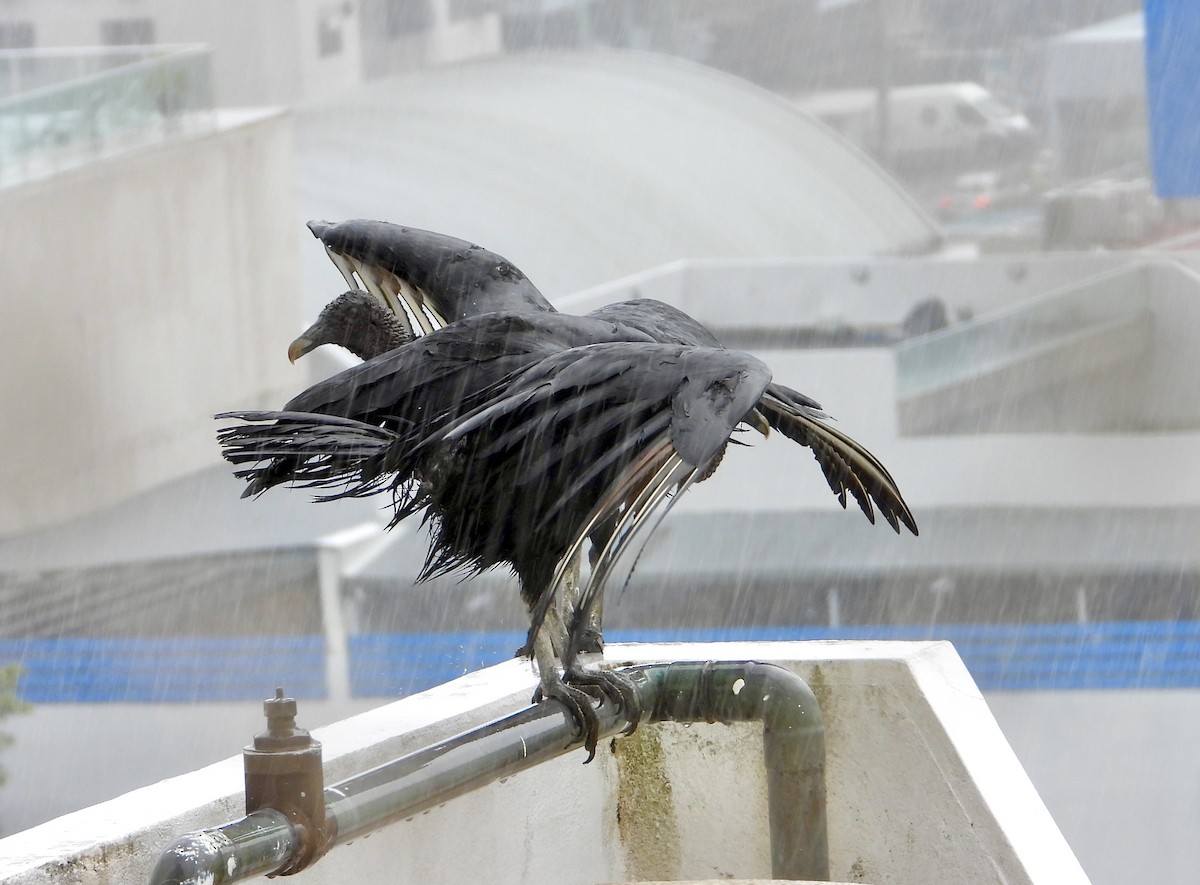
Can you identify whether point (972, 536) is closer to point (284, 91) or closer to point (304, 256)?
point (304, 256)

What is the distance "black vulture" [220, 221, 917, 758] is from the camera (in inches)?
45.2

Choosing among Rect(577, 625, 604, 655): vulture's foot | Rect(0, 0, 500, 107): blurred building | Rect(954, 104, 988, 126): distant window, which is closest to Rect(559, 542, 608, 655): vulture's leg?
Rect(577, 625, 604, 655): vulture's foot

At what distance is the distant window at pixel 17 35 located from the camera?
42.0 ft

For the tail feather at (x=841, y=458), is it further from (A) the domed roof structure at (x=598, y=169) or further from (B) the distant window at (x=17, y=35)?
(B) the distant window at (x=17, y=35)

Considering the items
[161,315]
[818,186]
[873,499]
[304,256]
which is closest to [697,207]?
[818,186]

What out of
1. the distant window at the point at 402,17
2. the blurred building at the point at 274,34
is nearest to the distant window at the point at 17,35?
the blurred building at the point at 274,34

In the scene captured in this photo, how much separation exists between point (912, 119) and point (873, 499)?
521 inches

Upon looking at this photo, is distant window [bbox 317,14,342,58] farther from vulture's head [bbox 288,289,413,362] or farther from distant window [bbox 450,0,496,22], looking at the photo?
vulture's head [bbox 288,289,413,362]

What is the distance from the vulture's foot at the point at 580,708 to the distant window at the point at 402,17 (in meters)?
13.1

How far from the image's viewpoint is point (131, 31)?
13.0 m

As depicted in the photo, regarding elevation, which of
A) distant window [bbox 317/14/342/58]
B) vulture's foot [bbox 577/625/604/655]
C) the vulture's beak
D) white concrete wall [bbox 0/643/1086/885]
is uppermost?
distant window [bbox 317/14/342/58]

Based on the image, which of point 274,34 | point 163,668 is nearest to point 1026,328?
point 163,668

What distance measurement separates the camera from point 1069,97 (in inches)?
502

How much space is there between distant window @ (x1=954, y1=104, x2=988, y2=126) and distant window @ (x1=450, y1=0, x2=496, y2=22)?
5.13 metres
